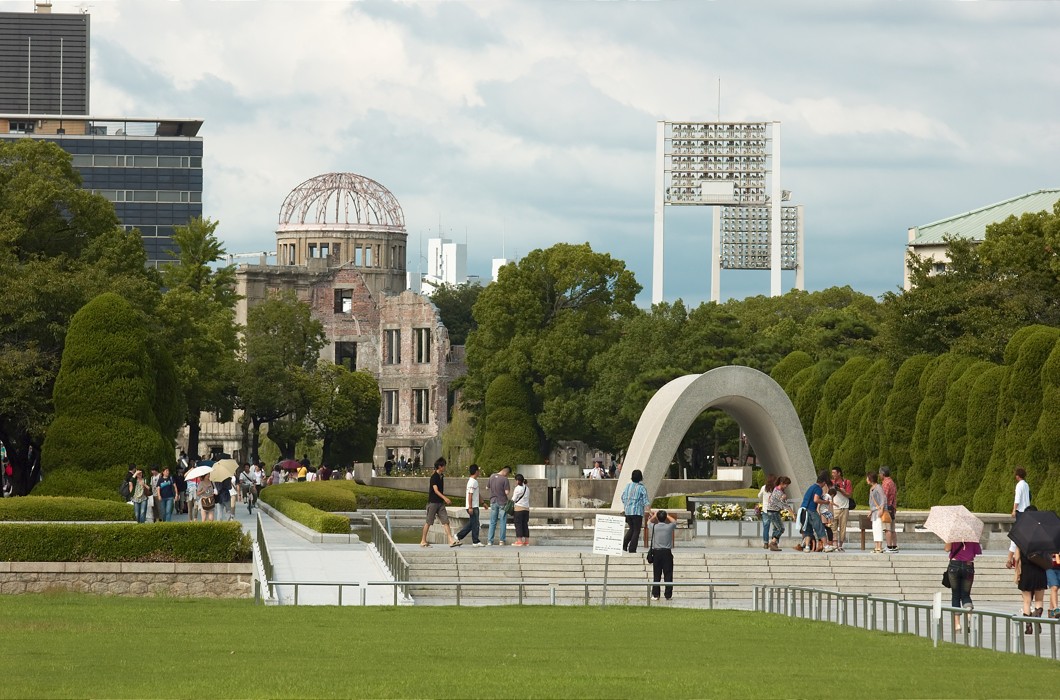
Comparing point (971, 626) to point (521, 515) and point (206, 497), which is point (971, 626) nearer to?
point (521, 515)

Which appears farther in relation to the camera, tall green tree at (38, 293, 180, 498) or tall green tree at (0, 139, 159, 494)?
tall green tree at (0, 139, 159, 494)

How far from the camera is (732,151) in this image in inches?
4198

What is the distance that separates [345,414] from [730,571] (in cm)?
5289

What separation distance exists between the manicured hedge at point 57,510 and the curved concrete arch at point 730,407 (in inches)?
416

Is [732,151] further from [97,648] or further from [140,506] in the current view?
[97,648]

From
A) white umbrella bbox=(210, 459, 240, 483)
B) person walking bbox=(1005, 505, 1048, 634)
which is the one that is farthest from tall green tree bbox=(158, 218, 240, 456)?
person walking bbox=(1005, 505, 1048, 634)

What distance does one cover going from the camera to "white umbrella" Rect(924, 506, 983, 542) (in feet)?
65.1

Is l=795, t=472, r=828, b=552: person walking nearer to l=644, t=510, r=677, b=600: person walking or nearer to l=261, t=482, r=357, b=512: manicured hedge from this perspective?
l=644, t=510, r=677, b=600: person walking

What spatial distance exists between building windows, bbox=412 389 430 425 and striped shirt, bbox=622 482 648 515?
6540 centimetres

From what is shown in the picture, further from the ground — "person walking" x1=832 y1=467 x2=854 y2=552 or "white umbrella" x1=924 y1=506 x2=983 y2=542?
"white umbrella" x1=924 y1=506 x2=983 y2=542

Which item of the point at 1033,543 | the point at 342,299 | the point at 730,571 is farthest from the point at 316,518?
the point at 342,299

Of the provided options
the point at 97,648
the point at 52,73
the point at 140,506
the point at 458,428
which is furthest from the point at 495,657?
the point at 52,73

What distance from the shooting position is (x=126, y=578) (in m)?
26.2

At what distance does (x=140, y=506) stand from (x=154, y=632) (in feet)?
50.1
